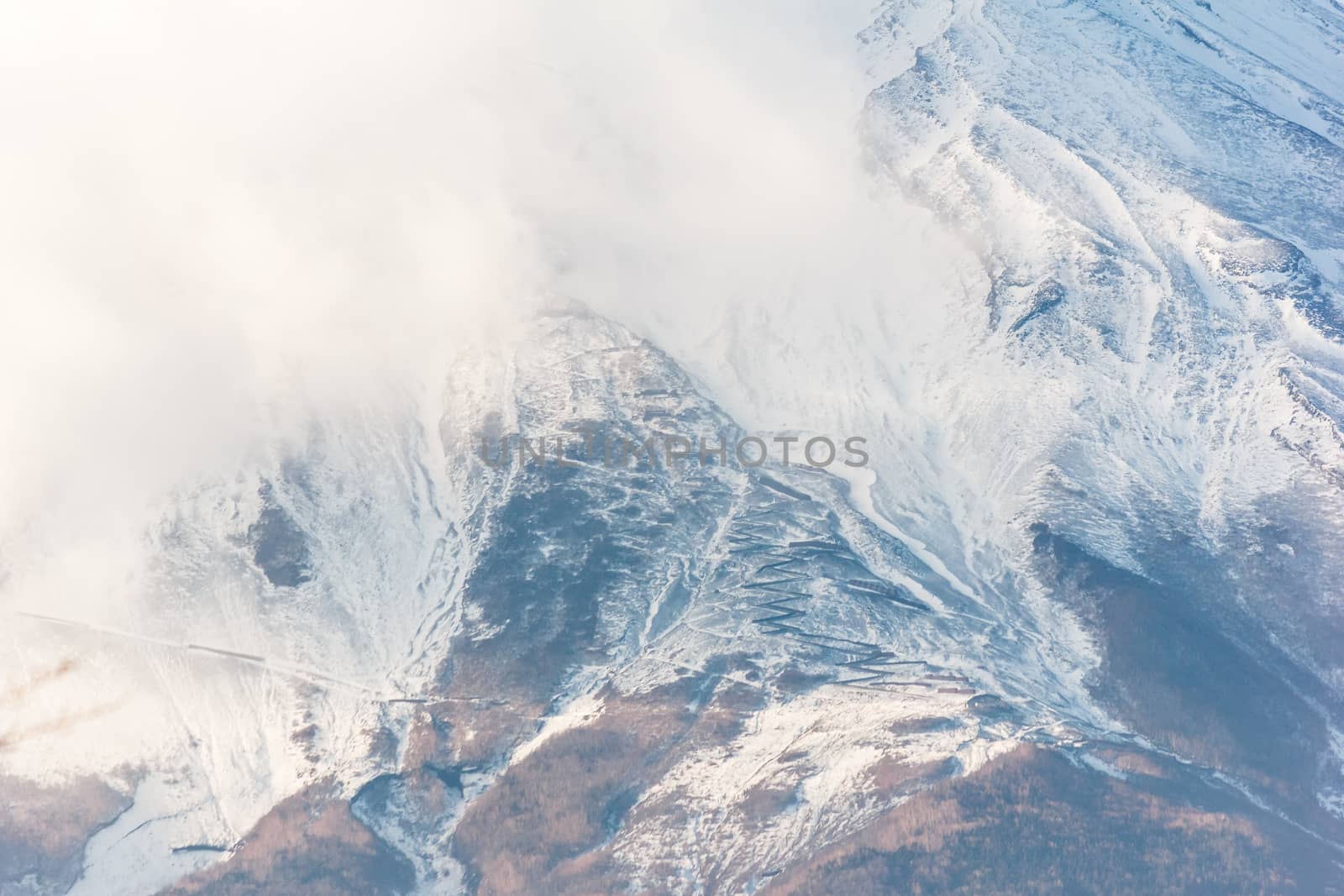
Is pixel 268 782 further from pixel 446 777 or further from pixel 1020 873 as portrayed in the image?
pixel 1020 873

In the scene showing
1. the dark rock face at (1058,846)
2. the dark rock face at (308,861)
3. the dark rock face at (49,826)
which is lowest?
the dark rock face at (1058,846)

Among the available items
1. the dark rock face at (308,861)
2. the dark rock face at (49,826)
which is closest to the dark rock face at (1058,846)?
the dark rock face at (308,861)

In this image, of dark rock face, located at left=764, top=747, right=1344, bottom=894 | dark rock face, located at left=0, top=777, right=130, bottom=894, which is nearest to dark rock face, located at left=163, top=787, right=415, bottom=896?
dark rock face, located at left=0, top=777, right=130, bottom=894

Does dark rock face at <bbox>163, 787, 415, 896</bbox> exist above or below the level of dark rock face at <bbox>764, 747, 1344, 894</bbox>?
above

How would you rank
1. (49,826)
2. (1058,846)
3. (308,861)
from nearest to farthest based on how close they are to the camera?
(1058,846) < (308,861) < (49,826)

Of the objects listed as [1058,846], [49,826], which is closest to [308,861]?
[49,826]

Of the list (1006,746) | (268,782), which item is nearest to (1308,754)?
(1006,746)

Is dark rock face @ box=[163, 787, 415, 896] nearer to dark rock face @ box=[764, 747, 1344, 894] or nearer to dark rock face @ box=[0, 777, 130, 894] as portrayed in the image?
dark rock face @ box=[0, 777, 130, 894]

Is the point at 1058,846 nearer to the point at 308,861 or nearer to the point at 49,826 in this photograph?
the point at 308,861

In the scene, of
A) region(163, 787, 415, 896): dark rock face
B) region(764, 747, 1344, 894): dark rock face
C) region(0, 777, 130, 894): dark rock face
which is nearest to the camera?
region(764, 747, 1344, 894): dark rock face

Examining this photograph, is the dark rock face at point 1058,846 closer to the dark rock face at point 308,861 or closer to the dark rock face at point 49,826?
the dark rock face at point 308,861

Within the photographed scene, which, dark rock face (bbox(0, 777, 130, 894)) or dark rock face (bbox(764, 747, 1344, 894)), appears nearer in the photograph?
dark rock face (bbox(764, 747, 1344, 894))
